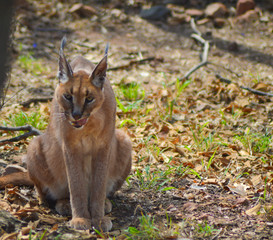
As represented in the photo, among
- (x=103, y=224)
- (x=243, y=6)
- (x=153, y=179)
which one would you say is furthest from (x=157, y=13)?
(x=103, y=224)

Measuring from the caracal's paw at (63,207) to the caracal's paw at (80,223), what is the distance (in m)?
0.32

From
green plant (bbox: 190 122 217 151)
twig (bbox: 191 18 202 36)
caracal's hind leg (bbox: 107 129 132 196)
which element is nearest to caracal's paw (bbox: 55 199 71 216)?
caracal's hind leg (bbox: 107 129 132 196)

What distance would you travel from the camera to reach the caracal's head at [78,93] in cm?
366

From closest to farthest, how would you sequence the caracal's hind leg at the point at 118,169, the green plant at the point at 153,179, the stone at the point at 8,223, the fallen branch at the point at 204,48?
the stone at the point at 8,223 → the caracal's hind leg at the point at 118,169 → the green plant at the point at 153,179 → the fallen branch at the point at 204,48

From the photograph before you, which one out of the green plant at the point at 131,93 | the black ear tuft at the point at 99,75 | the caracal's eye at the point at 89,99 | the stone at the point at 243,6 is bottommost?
the green plant at the point at 131,93

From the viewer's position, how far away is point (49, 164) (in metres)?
4.28

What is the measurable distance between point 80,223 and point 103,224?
8.1 inches

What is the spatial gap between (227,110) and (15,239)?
375 centimetres

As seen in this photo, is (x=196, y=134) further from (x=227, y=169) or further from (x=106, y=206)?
(x=106, y=206)

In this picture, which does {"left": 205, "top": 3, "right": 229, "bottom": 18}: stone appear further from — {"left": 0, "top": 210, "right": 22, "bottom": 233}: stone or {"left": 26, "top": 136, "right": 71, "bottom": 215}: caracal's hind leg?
{"left": 0, "top": 210, "right": 22, "bottom": 233}: stone

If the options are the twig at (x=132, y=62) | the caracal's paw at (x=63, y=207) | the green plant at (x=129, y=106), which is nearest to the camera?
the caracal's paw at (x=63, y=207)

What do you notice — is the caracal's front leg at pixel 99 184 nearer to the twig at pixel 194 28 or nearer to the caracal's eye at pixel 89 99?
the caracal's eye at pixel 89 99

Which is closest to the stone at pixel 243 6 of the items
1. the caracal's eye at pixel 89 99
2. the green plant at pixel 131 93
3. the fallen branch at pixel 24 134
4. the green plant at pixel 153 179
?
the green plant at pixel 131 93

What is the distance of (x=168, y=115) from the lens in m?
6.02
